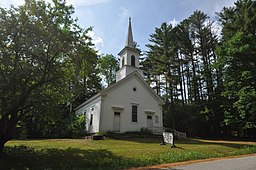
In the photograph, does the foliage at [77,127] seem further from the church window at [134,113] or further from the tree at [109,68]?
the tree at [109,68]

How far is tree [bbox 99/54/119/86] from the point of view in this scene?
39.6 m

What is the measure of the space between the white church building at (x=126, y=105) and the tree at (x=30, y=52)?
9232 millimetres

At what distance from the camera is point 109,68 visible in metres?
40.7

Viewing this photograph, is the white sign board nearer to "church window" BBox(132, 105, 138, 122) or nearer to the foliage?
"church window" BBox(132, 105, 138, 122)

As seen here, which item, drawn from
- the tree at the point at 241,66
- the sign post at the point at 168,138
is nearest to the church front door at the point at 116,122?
the sign post at the point at 168,138

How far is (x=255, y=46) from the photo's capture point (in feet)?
74.3

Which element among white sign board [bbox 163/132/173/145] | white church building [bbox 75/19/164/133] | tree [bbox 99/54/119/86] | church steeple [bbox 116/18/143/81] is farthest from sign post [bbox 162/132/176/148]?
tree [bbox 99/54/119/86]

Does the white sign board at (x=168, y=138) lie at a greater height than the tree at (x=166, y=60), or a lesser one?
lesser

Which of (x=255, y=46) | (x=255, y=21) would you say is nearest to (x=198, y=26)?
(x=255, y=21)

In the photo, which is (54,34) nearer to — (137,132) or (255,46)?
(137,132)

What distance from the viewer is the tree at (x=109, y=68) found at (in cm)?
3958

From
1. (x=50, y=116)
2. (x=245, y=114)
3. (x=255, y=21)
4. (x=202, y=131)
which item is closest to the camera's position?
(x=50, y=116)

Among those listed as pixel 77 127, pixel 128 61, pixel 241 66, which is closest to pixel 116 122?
pixel 77 127

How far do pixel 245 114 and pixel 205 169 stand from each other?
17.7 m
